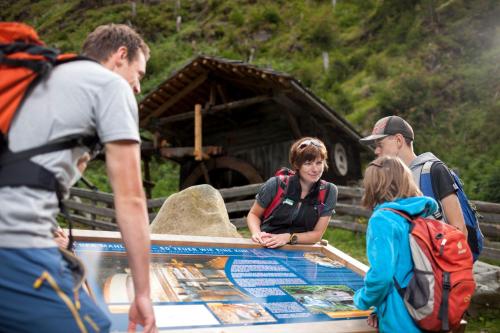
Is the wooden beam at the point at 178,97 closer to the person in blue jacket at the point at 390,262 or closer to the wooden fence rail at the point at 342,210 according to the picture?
the wooden fence rail at the point at 342,210

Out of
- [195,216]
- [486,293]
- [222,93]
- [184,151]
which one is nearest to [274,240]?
[195,216]

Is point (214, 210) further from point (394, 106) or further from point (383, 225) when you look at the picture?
point (394, 106)

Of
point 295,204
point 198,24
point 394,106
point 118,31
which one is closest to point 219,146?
point 394,106

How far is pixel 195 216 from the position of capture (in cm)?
513

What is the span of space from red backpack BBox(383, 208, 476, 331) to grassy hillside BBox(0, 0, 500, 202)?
10.2m

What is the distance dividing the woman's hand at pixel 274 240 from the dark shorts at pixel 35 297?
200 centimetres

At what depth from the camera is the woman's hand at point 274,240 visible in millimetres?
3248

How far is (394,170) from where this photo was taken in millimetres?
2207

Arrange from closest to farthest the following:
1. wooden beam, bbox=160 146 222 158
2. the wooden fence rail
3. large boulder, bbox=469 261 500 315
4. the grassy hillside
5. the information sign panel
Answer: the information sign panel < large boulder, bbox=469 261 500 315 < the wooden fence rail < wooden beam, bbox=160 146 222 158 < the grassy hillside

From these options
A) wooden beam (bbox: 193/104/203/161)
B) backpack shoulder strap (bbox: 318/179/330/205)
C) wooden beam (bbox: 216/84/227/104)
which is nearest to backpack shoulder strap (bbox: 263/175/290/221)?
backpack shoulder strap (bbox: 318/179/330/205)

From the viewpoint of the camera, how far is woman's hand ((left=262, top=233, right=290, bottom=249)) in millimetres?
3248

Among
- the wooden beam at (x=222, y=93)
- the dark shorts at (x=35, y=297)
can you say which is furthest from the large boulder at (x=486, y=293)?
the wooden beam at (x=222, y=93)

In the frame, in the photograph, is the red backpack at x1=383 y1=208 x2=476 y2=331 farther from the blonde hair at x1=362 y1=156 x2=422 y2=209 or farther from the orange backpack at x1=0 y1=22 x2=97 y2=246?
the orange backpack at x1=0 y1=22 x2=97 y2=246

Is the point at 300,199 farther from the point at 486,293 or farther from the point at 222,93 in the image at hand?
the point at 222,93
